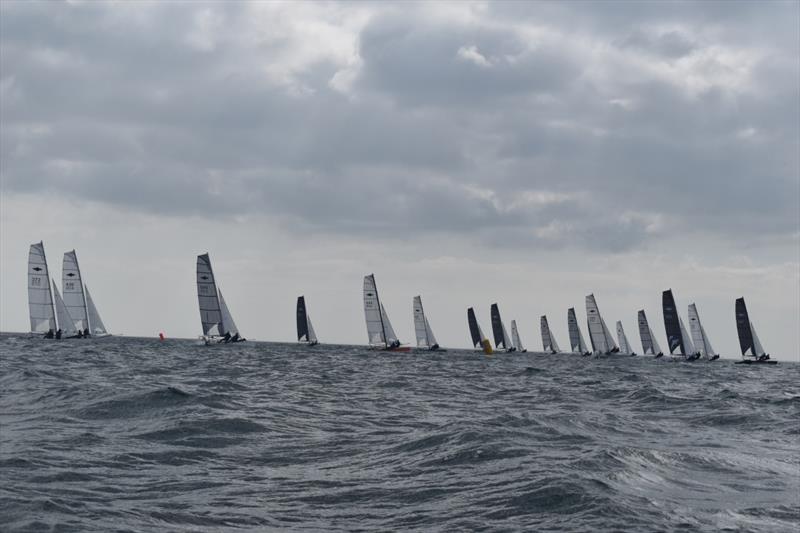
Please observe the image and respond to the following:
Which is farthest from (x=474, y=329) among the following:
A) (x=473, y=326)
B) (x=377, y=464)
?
(x=377, y=464)

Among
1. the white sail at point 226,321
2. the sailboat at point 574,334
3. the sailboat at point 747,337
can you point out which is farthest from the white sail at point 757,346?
the white sail at point 226,321

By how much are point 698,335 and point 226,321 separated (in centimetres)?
5812

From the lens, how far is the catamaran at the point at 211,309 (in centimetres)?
7675

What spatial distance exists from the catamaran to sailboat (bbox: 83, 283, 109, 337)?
43.1 ft

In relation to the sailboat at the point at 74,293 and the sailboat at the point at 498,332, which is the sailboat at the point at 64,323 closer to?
the sailboat at the point at 74,293

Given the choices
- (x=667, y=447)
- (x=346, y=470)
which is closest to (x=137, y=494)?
(x=346, y=470)

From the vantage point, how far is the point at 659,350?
11194 centimetres

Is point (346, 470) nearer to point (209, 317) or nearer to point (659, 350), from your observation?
point (209, 317)

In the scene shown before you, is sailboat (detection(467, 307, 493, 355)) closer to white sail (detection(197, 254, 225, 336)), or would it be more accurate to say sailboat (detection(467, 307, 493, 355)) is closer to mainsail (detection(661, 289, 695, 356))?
mainsail (detection(661, 289, 695, 356))

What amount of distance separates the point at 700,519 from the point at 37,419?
1250 centimetres

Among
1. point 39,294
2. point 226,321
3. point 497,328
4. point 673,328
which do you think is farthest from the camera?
point 497,328

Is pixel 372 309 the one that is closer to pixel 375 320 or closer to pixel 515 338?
pixel 375 320

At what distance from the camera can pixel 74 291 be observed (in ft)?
260

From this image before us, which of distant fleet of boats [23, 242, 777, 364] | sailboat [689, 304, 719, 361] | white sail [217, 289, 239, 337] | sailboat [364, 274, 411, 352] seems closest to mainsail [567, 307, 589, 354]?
distant fleet of boats [23, 242, 777, 364]
